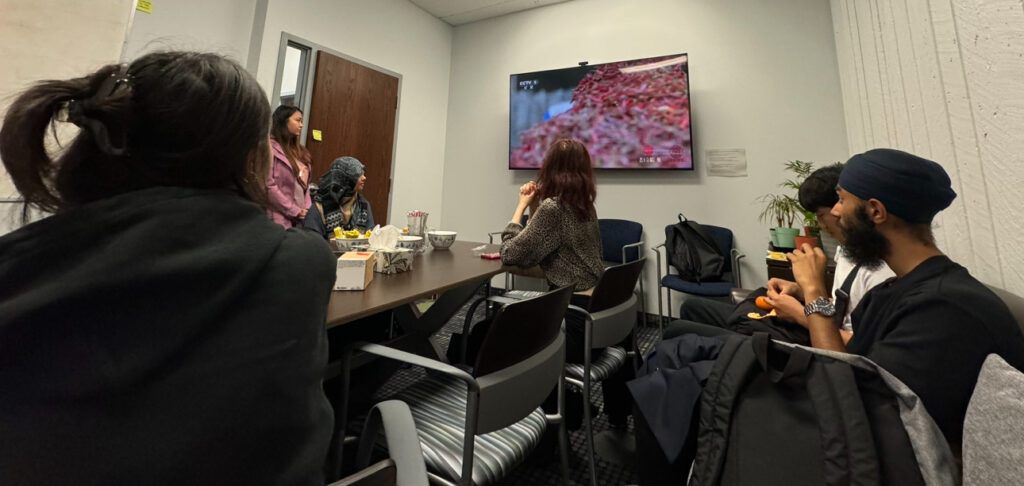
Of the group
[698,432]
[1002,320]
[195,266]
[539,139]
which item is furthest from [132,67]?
[539,139]

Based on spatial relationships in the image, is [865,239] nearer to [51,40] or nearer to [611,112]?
[611,112]

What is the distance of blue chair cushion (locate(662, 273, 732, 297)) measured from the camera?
97.9 inches

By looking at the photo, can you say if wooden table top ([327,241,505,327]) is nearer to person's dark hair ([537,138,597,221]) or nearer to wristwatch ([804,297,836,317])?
person's dark hair ([537,138,597,221])

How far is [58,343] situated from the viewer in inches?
14.3

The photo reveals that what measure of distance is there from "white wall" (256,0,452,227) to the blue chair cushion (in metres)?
2.77

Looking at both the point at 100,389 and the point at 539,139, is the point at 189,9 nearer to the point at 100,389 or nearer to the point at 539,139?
the point at 539,139

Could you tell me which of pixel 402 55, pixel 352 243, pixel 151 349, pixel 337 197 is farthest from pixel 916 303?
pixel 402 55

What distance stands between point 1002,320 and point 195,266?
1.40 meters

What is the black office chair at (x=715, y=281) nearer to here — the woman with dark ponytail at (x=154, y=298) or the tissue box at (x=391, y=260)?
the tissue box at (x=391, y=260)

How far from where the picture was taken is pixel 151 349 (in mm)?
382

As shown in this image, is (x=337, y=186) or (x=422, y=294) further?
(x=337, y=186)

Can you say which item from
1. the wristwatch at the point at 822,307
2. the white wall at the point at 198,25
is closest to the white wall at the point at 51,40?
the white wall at the point at 198,25

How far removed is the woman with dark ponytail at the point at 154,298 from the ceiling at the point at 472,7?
13.1ft

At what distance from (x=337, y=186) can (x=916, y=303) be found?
239 cm
